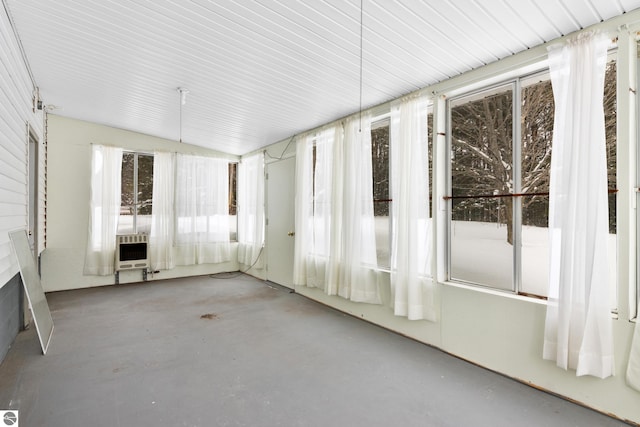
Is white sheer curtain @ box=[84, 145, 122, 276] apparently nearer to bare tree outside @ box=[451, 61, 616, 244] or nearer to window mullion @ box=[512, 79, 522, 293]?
bare tree outside @ box=[451, 61, 616, 244]

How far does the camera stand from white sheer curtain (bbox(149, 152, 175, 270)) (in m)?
6.04

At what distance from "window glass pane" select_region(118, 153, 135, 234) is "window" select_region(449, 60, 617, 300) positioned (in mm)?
5744

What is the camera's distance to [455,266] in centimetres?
318

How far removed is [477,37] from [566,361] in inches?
95.4

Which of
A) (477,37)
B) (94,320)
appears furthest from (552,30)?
(94,320)

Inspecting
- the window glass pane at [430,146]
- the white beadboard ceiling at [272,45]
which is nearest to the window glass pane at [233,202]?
the white beadboard ceiling at [272,45]

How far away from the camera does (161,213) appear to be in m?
6.07

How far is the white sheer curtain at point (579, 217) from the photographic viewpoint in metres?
2.08

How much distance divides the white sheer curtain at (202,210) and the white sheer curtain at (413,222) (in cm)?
453

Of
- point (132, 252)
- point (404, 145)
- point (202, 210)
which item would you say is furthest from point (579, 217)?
point (132, 252)

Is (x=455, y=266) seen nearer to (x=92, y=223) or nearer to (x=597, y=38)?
(x=597, y=38)

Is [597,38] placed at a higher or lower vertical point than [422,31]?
lower

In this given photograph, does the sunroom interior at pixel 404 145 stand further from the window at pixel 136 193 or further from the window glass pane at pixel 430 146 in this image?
the window at pixel 136 193

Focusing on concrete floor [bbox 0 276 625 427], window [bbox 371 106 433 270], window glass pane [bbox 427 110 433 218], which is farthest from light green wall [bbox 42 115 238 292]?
window glass pane [bbox 427 110 433 218]
